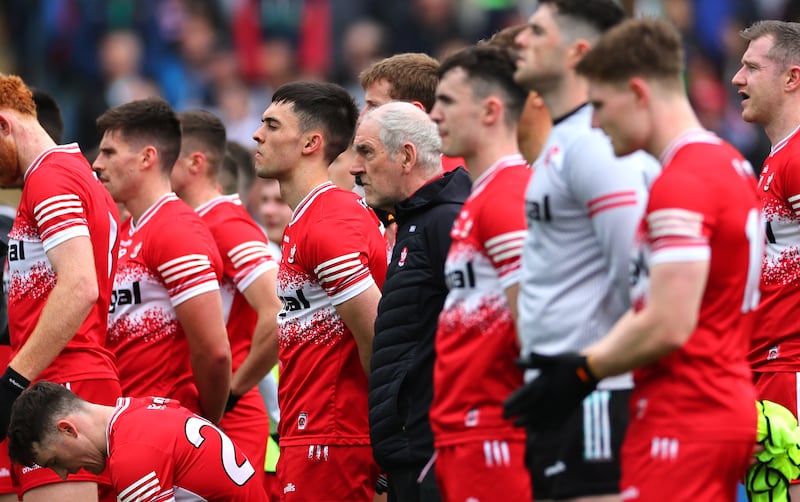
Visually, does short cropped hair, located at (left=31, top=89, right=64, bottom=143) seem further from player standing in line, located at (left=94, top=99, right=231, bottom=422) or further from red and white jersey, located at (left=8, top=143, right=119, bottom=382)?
red and white jersey, located at (left=8, top=143, right=119, bottom=382)

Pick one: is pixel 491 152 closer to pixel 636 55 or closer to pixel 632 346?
pixel 636 55

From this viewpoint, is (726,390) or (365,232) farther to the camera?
(365,232)

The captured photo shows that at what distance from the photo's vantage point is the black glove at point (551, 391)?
419 cm

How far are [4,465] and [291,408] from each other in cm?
189

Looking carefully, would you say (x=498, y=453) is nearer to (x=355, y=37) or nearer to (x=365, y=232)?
(x=365, y=232)

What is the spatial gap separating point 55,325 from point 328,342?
1254 millimetres

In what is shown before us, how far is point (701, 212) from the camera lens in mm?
4094

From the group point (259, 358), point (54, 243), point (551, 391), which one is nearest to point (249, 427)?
point (259, 358)

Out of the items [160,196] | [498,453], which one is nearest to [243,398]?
[160,196]

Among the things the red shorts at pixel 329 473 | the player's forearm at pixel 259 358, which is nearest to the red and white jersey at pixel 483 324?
the red shorts at pixel 329 473

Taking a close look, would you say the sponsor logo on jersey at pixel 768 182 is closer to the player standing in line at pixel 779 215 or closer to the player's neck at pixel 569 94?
the player standing in line at pixel 779 215

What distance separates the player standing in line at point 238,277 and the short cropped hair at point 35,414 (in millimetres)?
1563

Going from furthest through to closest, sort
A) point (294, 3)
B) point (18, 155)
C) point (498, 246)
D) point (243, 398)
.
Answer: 1. point (294, 3)
2. point (243, 398)
3. point (18, 155)
4. point (498, 246)

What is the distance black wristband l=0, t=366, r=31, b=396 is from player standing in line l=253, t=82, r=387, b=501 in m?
1.18
